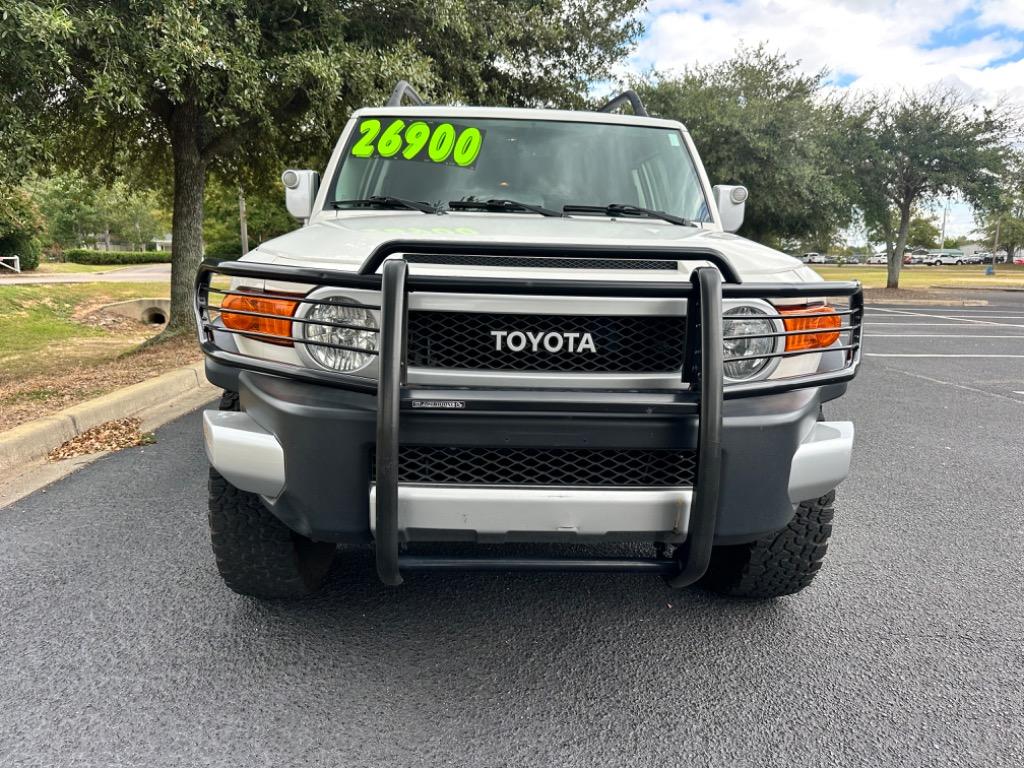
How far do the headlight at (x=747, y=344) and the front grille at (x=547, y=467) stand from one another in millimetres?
319

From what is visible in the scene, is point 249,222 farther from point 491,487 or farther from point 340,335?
point 491,487

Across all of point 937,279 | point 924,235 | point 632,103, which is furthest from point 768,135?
point 924,235

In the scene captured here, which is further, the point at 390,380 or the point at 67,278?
the point at 67,278

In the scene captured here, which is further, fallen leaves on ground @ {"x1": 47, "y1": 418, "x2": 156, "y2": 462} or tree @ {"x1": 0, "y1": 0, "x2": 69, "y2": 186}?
tree @ {"x1": 0, "y1": 0, "x2": 69, "y2": 186}

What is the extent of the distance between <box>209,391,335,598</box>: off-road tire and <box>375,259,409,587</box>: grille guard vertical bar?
27.1 inches

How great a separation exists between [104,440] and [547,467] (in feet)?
13.0

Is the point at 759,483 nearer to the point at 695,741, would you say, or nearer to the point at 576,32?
the point at 695,741

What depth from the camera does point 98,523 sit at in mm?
3412

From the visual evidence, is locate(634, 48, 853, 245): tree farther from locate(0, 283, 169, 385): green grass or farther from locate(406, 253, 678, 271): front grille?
locate(406, 253, 678, 271): front grille

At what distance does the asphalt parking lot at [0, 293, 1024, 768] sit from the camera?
76.3 inches

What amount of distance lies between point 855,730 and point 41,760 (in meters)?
2.19

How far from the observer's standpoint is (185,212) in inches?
386

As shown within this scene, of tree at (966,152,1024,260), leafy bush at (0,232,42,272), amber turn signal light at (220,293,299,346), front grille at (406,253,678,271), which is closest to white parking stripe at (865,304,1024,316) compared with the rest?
tree at (966,152,1024,260)

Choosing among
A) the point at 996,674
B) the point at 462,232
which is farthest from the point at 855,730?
the point at 462,232
